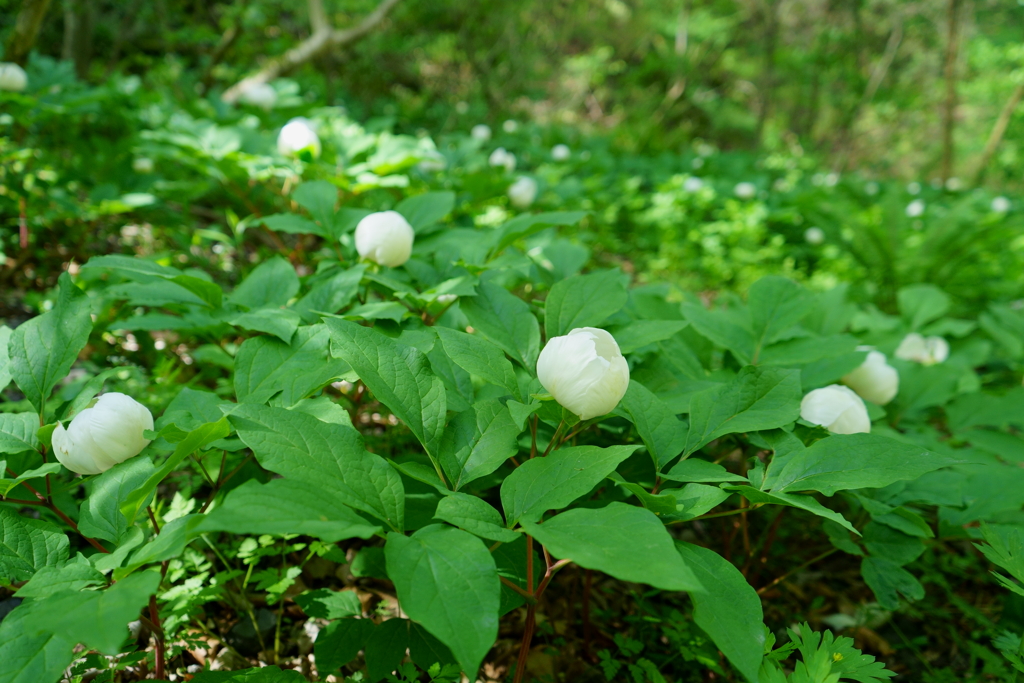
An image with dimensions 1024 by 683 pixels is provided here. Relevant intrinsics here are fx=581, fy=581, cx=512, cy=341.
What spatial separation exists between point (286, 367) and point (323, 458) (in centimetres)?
35

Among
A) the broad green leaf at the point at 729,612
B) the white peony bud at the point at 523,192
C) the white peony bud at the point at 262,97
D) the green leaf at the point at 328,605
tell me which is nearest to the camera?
the broad green leaf at the point at 729,612

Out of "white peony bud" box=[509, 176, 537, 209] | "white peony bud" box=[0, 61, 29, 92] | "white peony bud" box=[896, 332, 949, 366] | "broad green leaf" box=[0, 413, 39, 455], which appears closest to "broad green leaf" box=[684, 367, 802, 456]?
"broad green leaf" box=[0, 413, 39, 455]

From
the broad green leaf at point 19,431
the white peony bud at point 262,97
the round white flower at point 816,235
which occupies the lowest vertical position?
the round white flower at point 816,235

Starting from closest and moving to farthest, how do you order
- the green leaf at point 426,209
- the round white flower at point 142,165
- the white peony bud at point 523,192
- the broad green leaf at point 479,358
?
1. the broad green leaf at point 479,358
2. the green leaf at point 426,209
3. the white peony bud at point 523,192
4. the round white flower at point 142,165

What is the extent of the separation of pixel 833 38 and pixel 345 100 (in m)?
8.99

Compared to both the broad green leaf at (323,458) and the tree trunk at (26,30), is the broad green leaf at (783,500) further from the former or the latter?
the tree trunk at (26,30)

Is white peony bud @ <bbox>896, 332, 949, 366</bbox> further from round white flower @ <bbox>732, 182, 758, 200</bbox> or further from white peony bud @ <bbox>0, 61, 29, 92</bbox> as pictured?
white peony bud @ <bbox>0, 61, 29, 92</bbox>

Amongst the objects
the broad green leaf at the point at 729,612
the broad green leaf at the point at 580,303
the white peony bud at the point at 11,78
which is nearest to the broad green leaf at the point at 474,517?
the broad green leaf at the point at 729,612

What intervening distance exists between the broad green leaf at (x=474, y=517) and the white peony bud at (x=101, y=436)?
532 millimetres

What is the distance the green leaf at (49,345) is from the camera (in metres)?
0.99

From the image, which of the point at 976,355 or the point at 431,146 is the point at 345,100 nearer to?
the point at 431,146

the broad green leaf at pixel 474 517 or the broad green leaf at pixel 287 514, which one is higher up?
the broad green leaf at pixel 287 514

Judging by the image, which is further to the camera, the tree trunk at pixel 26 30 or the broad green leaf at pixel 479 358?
the tree trunk at pixel 26 30

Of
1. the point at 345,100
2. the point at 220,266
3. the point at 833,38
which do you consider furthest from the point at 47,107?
the point at 833,38
